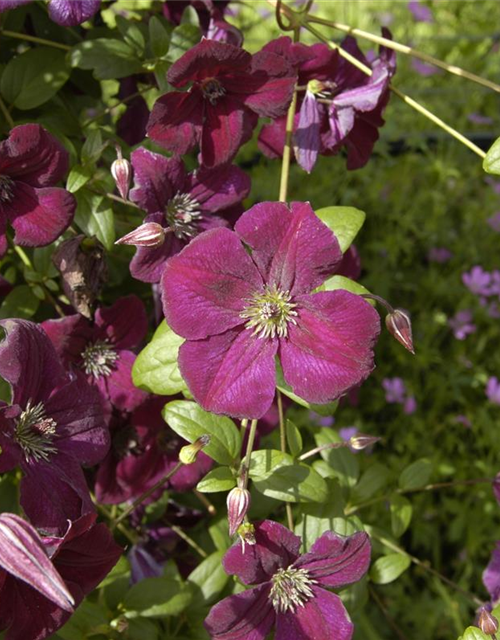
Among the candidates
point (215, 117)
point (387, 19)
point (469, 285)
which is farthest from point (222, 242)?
point (387, 19)

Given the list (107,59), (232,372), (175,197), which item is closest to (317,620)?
(232,372)

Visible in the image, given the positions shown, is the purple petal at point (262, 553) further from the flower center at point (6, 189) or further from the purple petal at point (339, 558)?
the flower center at point (6, 189)

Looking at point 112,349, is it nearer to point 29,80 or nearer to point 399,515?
point 29,80

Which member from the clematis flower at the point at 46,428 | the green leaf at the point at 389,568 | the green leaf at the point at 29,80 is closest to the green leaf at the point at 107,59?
the green leaf at the point at 29,80

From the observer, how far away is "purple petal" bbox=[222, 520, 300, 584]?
0.78 metres

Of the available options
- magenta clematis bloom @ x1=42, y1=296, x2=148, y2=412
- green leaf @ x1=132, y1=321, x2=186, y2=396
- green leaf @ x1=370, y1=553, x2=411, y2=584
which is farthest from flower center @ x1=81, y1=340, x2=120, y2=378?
green leaf @ x1=370, y1=553, x2=411, y2=584

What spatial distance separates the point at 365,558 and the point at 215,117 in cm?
50

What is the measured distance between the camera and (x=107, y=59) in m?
0.95

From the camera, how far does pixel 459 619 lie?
1.57m

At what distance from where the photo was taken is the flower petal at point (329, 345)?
2.34 ft

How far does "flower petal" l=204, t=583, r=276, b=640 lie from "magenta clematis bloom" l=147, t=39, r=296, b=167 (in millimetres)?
463

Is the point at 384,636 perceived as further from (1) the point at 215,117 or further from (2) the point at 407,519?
(1) the point at 215,117

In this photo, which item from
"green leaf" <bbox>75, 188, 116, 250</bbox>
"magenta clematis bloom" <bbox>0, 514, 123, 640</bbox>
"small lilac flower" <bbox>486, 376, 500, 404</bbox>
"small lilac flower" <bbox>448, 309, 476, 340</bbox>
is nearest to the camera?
"magenta clematis bloom" <bbox>0, 514, 123, 640</bbox>

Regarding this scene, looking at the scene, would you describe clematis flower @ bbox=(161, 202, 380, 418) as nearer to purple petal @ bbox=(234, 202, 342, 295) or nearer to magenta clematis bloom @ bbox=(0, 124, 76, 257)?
purple petal @ bbox=(234, 202, 342, 295)
